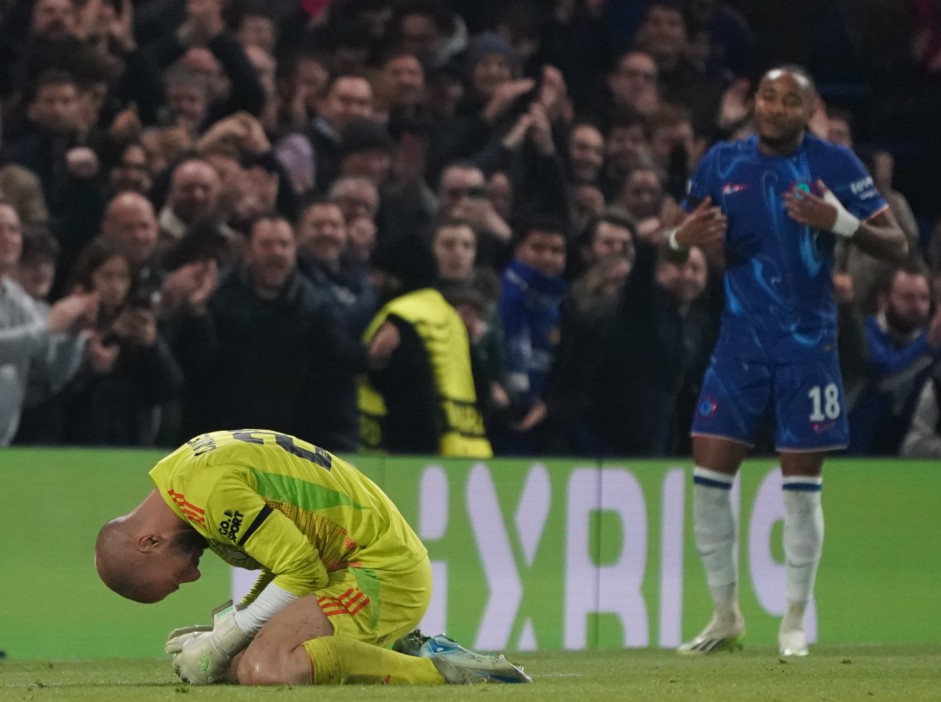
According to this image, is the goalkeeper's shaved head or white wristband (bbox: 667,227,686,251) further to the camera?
white wristband (bbox: 667,227,686,251)

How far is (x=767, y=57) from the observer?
1259cm

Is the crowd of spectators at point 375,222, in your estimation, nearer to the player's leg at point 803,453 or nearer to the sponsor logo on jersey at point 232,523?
the player's leg at point 803,453

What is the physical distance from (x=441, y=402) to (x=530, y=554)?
130cm

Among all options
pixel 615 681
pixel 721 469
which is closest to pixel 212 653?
pixel 615 681

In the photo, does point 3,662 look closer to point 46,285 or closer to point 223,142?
point 46,285

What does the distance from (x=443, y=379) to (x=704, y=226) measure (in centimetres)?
247

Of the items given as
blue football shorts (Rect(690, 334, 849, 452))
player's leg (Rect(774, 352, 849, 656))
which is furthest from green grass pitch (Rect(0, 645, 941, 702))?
blue football shorts (Rect(690, 334, 849, 452))

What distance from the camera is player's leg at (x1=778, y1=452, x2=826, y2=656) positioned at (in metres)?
7.62

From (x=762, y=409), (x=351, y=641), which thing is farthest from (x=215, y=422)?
(x=351, y=641)

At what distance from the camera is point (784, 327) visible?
7656 millimetres

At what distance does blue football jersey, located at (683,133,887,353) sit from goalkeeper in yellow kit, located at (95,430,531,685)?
2395mm

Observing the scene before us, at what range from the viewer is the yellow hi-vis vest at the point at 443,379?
31.8 feet

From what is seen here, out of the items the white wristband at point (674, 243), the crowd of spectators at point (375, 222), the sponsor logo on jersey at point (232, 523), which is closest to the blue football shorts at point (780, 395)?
the white wristband at point (674, 243)

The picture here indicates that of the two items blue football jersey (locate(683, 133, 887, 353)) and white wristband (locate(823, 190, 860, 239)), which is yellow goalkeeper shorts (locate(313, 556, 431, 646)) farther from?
white wristband (locate(823, 190, 860, 239))
